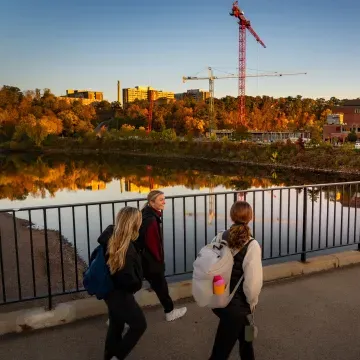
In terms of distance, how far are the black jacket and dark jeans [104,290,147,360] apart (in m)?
0.09

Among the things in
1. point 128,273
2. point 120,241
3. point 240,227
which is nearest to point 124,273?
point 128,273

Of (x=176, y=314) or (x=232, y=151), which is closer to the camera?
(x=176, y=314)

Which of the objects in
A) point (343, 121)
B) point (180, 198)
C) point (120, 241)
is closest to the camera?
point (120, 241)

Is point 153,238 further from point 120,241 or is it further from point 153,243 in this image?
point 120,241

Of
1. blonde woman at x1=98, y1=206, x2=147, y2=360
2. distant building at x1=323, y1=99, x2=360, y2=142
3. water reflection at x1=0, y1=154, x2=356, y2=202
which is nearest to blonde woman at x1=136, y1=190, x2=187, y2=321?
blonde woman at x1=98, y1=206, x2=147, y2=360

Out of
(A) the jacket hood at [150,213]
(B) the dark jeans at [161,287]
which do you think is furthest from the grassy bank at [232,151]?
(A) the jacket hood at [150,213]

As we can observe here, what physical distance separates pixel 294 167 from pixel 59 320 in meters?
50.4

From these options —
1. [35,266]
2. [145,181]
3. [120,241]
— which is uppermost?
[120,241]

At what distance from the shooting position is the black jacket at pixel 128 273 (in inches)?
116

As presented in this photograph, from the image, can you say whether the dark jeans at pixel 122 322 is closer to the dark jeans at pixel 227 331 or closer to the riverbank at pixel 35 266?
the dark jeans at pixel 227 331

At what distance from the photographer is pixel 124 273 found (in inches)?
116

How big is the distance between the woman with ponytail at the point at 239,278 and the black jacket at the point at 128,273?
0.62 m

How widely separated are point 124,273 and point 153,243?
0.79m

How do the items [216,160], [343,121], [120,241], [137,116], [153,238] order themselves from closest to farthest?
[120,241], [153,238], [216,160], [343,121], [137,116]
